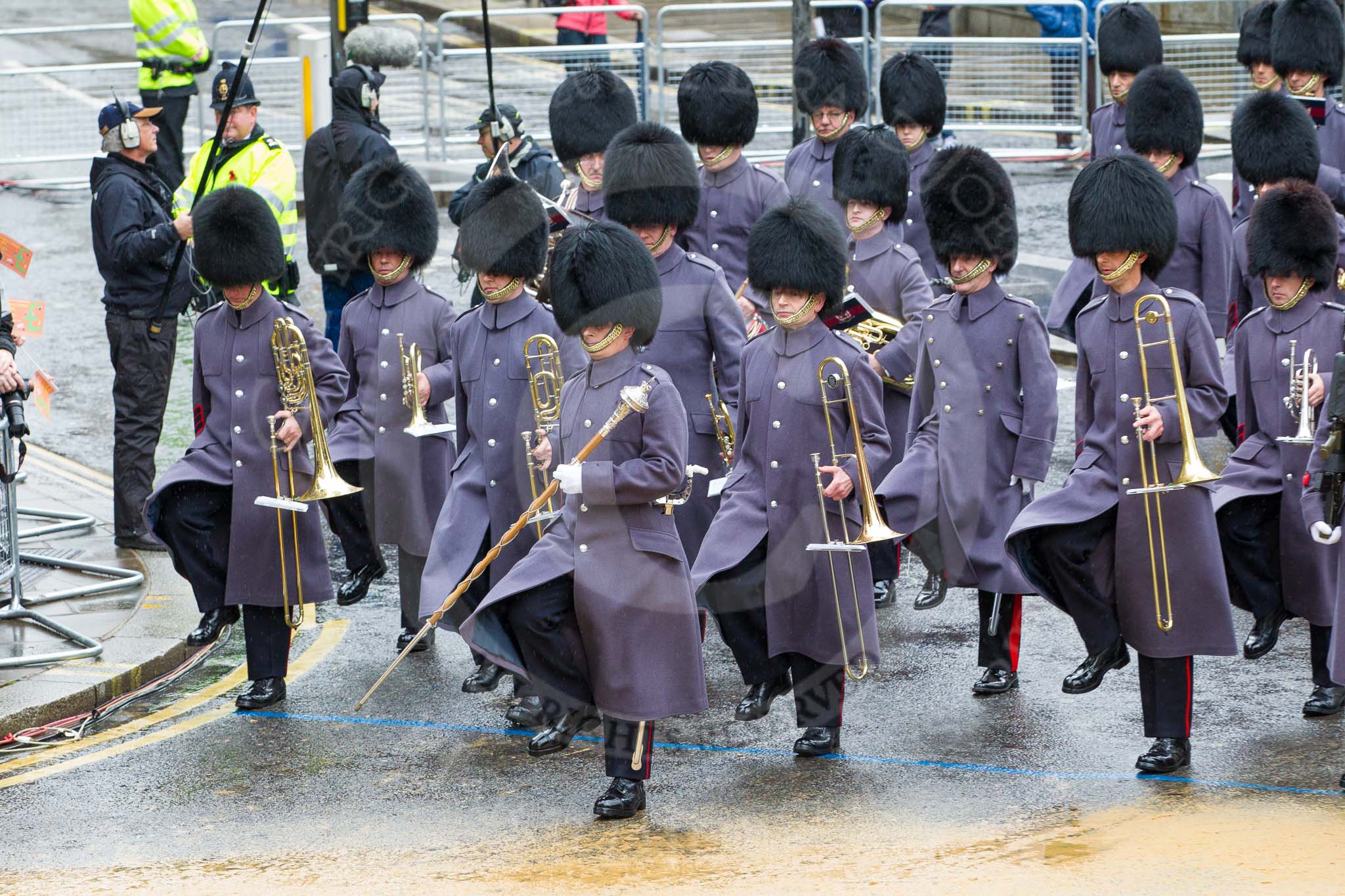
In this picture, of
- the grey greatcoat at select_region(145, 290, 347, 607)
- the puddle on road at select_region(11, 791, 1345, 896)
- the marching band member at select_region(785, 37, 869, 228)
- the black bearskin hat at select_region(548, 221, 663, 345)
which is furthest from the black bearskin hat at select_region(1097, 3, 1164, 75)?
the puddle on road at select_region(11, 791, 1345, 896)

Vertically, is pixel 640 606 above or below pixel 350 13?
below

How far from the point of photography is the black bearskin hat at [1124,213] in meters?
6.91

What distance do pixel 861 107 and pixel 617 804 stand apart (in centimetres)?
528

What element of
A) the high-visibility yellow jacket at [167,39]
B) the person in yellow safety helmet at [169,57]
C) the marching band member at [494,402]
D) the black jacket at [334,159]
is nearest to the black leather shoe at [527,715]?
the marching band member at [494,402]

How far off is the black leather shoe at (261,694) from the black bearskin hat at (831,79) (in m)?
4.24

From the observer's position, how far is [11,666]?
7.82 meters

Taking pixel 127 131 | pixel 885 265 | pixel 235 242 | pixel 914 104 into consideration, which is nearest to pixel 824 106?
pixel 914 104

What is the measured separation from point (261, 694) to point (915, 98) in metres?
4.95

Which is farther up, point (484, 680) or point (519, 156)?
point (519, 156)

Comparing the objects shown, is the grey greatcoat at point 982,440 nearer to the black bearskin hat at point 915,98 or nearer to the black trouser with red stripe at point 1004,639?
the black trouser with red stripe at point 1004,639

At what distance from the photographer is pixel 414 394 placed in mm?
8078

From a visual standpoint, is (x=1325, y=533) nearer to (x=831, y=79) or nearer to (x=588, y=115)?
(x=588, y=115)

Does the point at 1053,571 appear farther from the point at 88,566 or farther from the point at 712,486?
the point at 88,566

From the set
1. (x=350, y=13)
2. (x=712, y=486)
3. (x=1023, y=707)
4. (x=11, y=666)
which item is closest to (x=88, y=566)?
(x=11, y=666)
